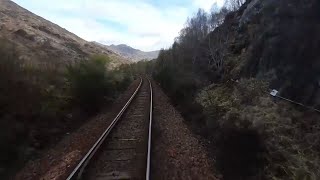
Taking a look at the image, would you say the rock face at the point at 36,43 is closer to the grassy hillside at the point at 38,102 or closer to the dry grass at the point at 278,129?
the grassy hillside at the point at 38,102

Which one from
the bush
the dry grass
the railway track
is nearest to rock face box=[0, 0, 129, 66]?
the bush

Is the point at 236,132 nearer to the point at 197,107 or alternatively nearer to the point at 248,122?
the point at 248,122

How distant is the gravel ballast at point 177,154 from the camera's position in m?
9.51

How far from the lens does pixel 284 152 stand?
9938mm

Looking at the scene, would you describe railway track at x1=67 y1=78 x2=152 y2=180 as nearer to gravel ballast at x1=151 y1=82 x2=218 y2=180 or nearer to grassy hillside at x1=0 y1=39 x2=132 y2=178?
gravel ballast at x1=151 y1=82 x2=218 y2=180

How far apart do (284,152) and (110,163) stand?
4.73m

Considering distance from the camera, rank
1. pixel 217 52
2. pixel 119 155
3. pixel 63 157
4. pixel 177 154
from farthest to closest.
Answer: pixel 217 52
pixel 177 154
pixel 63 157
pixel 119 155

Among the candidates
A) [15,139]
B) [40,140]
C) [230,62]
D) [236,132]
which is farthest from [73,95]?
[230,62]

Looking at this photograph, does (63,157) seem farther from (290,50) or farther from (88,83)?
(290,50)

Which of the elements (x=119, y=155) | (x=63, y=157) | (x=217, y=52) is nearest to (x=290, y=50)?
(x=119, y=155)

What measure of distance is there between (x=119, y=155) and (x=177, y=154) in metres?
1.79

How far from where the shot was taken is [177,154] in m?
11.4

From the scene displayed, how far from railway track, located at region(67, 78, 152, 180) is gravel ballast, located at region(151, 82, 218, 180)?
30 cm

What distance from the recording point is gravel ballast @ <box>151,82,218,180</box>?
951 cm
